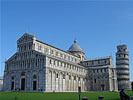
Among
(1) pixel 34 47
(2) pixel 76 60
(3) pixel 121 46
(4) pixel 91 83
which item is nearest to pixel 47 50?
(1) pixel 34 47

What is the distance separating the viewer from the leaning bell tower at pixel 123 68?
7619cm

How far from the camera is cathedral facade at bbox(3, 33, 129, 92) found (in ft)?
179

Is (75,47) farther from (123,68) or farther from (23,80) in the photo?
(23,80)

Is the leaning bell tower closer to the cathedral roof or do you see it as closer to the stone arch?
the cathedral roof

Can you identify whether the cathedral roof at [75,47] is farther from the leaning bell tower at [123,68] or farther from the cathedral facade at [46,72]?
the leaning bell tower at [123,68]

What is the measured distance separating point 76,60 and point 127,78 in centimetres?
2415

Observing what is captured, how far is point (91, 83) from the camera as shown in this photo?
3029 inches

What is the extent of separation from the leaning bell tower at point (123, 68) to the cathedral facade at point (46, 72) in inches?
101

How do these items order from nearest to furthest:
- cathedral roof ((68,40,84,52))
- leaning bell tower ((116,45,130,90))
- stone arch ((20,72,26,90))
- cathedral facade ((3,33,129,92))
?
cathedral facade ((3,33,129,92)), stone arch ((20,72,26,90)), leaning bell tower ((116,45,130,90)), cathedral roof ((68,40,84,52))

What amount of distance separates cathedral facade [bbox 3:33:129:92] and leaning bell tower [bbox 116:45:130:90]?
2.58 m

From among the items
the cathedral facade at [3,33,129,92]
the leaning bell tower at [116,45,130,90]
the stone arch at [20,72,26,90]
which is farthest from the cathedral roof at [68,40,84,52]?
the stone arch at [20,72,26,90]

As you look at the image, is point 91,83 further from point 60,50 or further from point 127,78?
point 60,50

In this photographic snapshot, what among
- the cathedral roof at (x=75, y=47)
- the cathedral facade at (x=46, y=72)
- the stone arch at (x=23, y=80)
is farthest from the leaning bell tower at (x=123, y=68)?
the stone arch at (x=23, y=80)

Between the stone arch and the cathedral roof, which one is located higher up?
the cathedral roof
